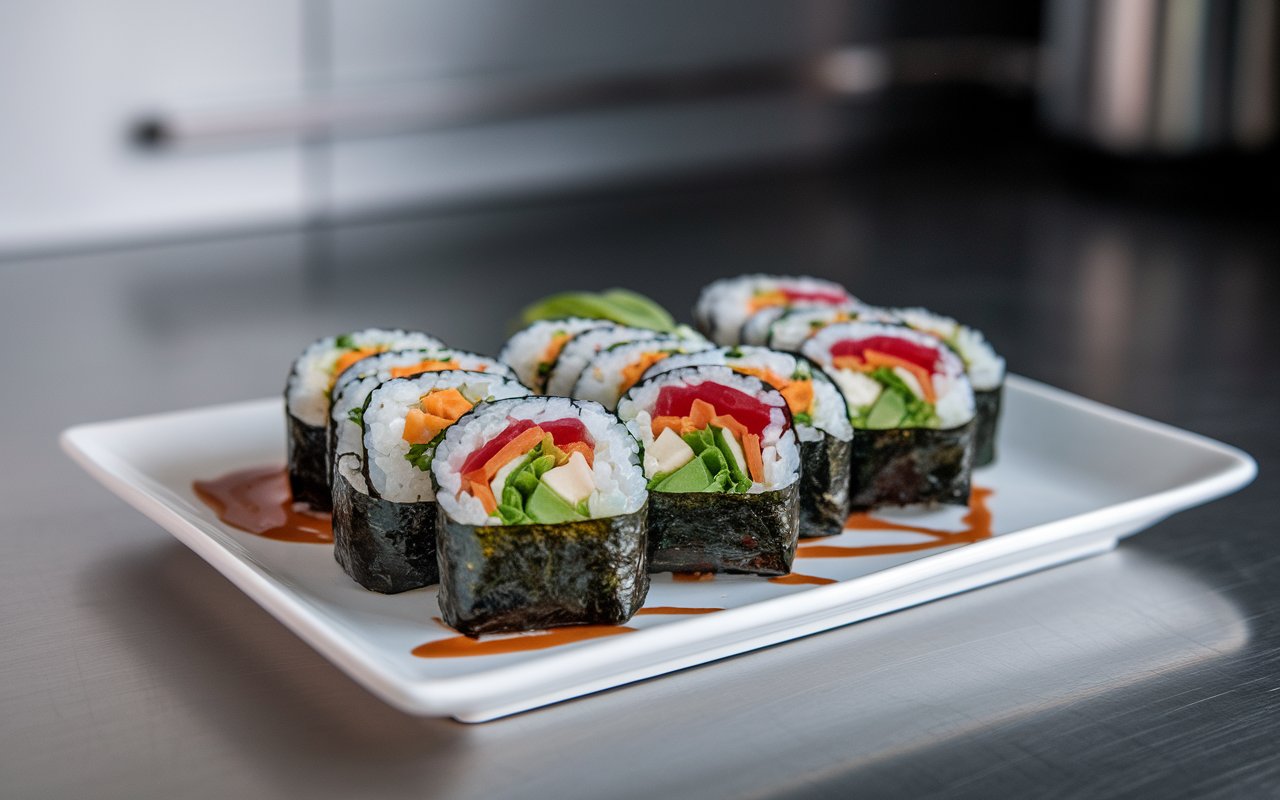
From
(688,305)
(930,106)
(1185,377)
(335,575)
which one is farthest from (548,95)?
(335,575)

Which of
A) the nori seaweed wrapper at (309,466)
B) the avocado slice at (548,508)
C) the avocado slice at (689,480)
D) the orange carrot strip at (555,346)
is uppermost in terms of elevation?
the orange carrot strip at (555,346)

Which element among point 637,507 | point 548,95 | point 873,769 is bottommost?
point 873,769

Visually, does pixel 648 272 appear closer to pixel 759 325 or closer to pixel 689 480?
pixel 759 325

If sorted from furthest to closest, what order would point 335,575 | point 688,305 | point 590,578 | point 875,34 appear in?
point 875,34 < point 688,305 < point 335,575 < point 590,578

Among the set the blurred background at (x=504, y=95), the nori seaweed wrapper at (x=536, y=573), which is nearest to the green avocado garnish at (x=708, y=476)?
the nori seaweed wrapper at (x=536, y=573)

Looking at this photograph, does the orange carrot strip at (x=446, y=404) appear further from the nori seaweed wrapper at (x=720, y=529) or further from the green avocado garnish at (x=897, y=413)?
the green avocado garnish at (x=897, y=413)

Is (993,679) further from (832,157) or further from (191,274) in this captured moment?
(832,157)

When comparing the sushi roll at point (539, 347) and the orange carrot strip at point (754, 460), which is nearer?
the orange carrot strip at point (754, 460)
